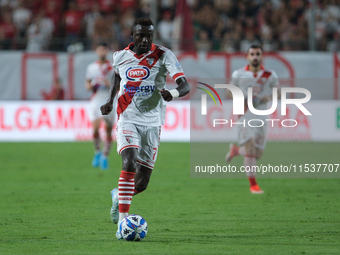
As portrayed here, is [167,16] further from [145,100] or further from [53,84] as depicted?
[145,100]

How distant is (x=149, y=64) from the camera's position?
6129mm

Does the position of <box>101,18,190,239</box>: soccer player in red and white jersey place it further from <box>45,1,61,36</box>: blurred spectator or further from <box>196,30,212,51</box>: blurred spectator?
<box>45,1,61,36</box>: blurred spectator

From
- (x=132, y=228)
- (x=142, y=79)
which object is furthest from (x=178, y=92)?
(x=132, y=228)

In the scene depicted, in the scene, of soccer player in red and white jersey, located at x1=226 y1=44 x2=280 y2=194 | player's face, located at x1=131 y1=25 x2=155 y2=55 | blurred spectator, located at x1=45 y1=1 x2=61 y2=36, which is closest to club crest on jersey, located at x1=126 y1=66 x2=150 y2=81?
player's face, located at x1=131 y1=25 x2=155 y2=55

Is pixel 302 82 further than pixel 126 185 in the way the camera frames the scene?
Yes

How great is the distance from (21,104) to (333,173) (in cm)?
1051

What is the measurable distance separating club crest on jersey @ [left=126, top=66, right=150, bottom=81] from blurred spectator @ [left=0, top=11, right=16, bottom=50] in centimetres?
1367

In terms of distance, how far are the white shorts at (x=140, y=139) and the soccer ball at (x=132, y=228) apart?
2.59ft

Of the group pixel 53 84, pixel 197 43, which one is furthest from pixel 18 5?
pixel 197 43

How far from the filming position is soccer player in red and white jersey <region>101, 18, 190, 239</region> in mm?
5973

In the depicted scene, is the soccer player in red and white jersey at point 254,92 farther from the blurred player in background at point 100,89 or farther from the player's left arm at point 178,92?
the blurred player in background at point 100,89

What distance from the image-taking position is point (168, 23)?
19.7m

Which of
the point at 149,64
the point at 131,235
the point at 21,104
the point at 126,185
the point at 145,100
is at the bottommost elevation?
the point at 21,104

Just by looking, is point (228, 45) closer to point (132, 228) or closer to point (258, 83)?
point (258, 83)
